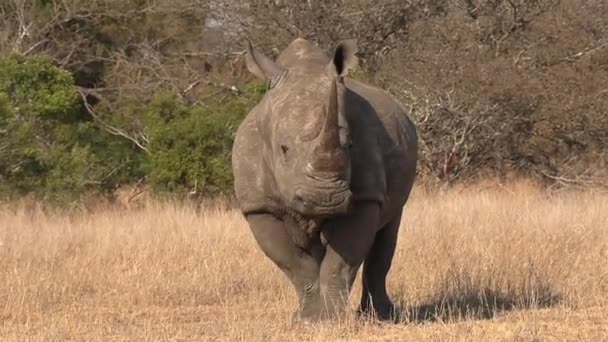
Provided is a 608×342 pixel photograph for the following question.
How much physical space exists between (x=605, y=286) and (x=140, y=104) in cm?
1409

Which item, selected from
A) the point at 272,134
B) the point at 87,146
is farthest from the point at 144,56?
the point at 272,134

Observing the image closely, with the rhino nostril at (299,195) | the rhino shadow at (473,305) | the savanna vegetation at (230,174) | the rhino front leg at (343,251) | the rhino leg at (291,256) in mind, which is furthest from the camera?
the savanna vegetation at (230,174)

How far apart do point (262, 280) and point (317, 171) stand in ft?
11.7

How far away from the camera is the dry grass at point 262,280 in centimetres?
711

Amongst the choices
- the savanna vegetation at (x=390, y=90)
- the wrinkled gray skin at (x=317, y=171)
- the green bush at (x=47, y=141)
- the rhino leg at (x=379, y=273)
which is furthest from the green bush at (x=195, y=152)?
the wrinkled gray skin at (x=317, y=171)

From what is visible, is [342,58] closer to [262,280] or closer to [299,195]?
[299,195]

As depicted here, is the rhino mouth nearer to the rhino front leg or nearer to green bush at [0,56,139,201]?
the rhino front leg

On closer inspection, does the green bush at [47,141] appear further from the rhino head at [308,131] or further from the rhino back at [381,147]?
the rhino head at [308,131]

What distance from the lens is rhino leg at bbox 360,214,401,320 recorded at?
801 centimetres

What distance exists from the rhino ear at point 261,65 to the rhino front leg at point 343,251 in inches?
37.2

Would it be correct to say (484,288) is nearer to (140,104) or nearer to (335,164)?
(335,164)

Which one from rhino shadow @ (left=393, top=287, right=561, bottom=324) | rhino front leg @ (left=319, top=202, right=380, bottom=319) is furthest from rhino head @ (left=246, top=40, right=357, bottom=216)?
rhino shadow @ (left=393, top=287, right=561, bottom=324)

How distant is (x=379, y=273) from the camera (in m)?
8.04

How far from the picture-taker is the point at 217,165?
1731 centimetres
